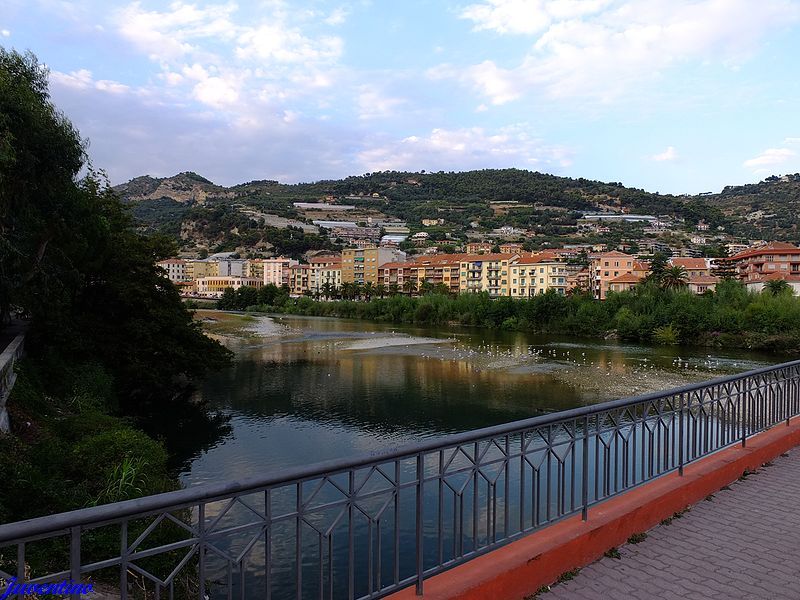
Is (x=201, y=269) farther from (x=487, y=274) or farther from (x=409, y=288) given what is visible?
(x=487, y=274)

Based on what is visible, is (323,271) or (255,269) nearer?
(323,271)

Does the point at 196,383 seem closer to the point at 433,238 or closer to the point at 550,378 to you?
the point at 550,378

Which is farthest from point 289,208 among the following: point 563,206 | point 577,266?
point 577,266

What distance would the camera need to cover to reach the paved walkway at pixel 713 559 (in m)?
3.88

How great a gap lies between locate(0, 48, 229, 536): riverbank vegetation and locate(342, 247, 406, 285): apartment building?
99362mm

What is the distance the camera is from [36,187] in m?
13.5

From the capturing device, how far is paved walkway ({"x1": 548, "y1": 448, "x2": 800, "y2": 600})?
388 cm

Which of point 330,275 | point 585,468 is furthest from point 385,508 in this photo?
point 330,275

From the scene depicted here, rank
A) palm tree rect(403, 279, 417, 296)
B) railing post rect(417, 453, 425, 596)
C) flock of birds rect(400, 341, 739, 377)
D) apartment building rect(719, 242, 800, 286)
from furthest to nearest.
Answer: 1. palm tree rect(403, 279, 417, 296)
2. apartment building rect(719, 242, 800, 286)
3. flock of birds rect(400, 341, 739, 377)
4. railing post rect(417, 453, 425, 596)

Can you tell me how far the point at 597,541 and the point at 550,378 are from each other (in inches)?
983

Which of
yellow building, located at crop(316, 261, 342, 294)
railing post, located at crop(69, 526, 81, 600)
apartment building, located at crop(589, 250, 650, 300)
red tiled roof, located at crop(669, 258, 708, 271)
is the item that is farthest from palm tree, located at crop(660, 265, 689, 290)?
yellow building, located at crop(316, 261, 342, 294)

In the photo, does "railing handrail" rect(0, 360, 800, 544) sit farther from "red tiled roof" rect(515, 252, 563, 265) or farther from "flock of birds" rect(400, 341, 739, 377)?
"red tiled roof" rect(515, 252, 563, 265)

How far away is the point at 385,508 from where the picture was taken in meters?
3.44

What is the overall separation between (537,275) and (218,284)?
2855 inches
